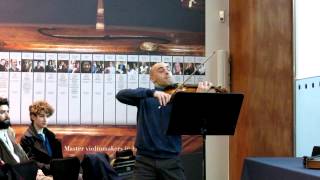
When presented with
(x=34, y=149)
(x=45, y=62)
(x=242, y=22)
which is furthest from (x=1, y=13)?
(x=242, y=22)

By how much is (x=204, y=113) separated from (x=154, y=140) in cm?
49

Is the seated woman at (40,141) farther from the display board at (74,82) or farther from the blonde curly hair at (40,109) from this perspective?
the display board at (74,82)

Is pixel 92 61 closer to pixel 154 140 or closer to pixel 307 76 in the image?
pixel 154 140

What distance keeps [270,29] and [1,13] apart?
2.69m

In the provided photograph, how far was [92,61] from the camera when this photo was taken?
528 centimetres

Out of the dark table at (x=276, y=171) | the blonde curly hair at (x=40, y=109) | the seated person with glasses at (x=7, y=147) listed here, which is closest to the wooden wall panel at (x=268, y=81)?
the dark table at (x=276, y=171)

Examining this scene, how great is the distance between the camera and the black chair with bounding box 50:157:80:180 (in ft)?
12.8

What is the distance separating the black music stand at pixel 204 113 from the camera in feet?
10.7

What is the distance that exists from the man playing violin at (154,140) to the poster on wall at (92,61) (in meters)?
1.57

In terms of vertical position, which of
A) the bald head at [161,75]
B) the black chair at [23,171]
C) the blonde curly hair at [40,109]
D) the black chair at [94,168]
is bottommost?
the black chair at [94,168]

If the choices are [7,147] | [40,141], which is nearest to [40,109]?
[40,141]

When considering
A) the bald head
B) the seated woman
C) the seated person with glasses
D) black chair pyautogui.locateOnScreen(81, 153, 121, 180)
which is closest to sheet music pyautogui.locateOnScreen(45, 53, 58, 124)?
the seated woman

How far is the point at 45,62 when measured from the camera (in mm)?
5207

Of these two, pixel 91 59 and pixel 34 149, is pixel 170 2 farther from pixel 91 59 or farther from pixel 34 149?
pixel 34 149
